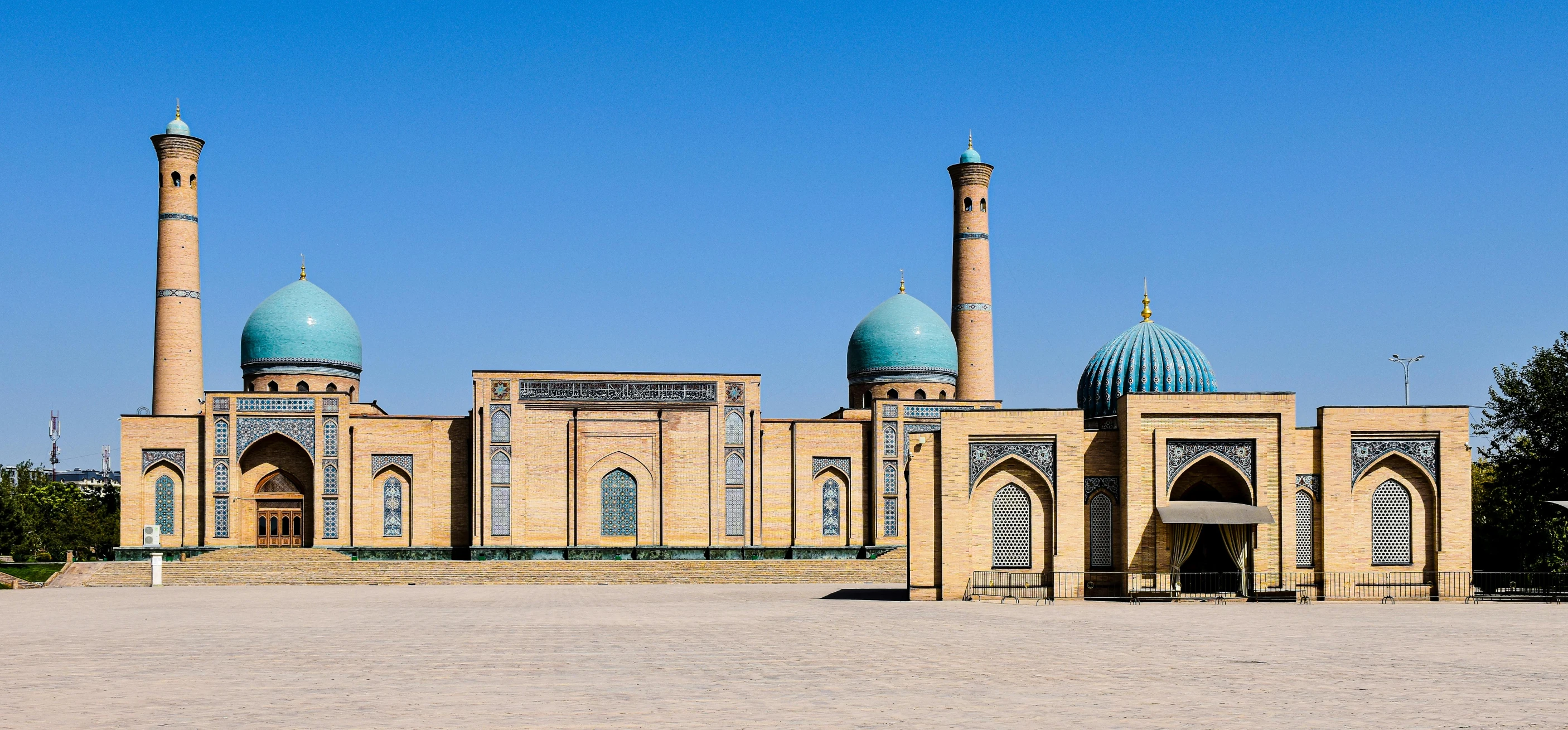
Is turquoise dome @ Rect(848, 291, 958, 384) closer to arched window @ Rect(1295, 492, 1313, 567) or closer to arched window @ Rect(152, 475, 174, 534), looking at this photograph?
arched window @ Rect(1295, 492, 1313, 567)

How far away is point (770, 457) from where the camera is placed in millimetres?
41906

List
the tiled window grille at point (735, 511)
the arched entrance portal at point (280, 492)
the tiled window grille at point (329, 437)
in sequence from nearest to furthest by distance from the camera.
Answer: the tiled window grille at point (329, 437) → the arched entrance portal at point (280, 492) → the tiled window grille at point (735, 511)

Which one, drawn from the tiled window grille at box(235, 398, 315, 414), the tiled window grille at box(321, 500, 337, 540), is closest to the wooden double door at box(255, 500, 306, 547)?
the tiled window grille at box(321, 500, 337, 540)

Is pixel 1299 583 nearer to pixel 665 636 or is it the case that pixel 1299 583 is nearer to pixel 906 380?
pixel 665 636

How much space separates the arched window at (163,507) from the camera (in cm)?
3950

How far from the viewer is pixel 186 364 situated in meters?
43.3

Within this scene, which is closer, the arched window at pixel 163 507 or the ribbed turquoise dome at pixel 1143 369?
the ribbed turquoise dome at pixel 1143 369

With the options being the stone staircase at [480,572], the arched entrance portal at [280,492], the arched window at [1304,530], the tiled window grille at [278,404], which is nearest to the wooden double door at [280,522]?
the arched entrance portal at [280,492]

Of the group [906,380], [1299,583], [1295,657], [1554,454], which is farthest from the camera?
[906,380]

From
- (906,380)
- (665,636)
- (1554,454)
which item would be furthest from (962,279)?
(665,636)

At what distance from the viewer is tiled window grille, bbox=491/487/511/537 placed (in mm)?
39781

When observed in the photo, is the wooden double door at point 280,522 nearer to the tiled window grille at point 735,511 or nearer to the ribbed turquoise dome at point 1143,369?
the tiled window grille at point 735,511

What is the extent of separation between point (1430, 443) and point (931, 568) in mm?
9826

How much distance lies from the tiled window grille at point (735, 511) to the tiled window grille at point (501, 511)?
5.98 meters
